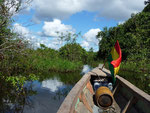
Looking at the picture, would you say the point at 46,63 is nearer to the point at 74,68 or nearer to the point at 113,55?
the point at 74,68

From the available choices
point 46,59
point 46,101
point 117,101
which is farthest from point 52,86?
point 46,59

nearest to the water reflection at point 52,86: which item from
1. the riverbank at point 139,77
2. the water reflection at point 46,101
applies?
the water reflection at point 46,101

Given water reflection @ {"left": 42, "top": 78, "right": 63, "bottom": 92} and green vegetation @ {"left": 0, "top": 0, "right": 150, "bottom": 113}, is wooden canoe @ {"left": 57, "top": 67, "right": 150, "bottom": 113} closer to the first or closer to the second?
green vegetation @ {"left": 0, "top": 0, "right": 150, "bottom": 113}

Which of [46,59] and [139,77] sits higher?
[46,59]

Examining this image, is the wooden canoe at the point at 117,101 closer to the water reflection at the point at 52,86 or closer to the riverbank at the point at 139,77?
the riverbank at the point at 139,77

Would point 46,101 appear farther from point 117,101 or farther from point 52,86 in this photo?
point 117,101

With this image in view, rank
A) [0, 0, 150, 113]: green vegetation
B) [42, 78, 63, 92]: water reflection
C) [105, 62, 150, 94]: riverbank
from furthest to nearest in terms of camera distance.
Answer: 1. [42, 78, 63, 92]: water reflection
2. [105, 62, 150, 94]: riverbank
3. [0, 0, 150, 113]: green vegetation

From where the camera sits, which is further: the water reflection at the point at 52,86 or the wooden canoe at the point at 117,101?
the water reflection at the point at 52,86

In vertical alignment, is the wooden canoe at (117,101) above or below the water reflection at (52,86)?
above

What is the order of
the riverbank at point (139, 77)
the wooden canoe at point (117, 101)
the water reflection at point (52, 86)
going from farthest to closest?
1. the water reflection at point (52, 86)
2. the riverbank at point (139, 77)
3. the wooden canoe at point (117, 101)

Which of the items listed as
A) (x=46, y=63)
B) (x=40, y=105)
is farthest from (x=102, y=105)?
(x=46, y=63)

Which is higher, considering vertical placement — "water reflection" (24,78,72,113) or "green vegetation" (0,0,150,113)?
"green vegetation" (0,0,150,113)

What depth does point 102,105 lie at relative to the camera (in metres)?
4.73

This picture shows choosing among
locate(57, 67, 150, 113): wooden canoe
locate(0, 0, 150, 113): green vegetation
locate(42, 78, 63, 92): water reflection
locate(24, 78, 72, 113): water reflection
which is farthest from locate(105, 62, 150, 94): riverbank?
locate(42, 78, 63, 92): water reflection
